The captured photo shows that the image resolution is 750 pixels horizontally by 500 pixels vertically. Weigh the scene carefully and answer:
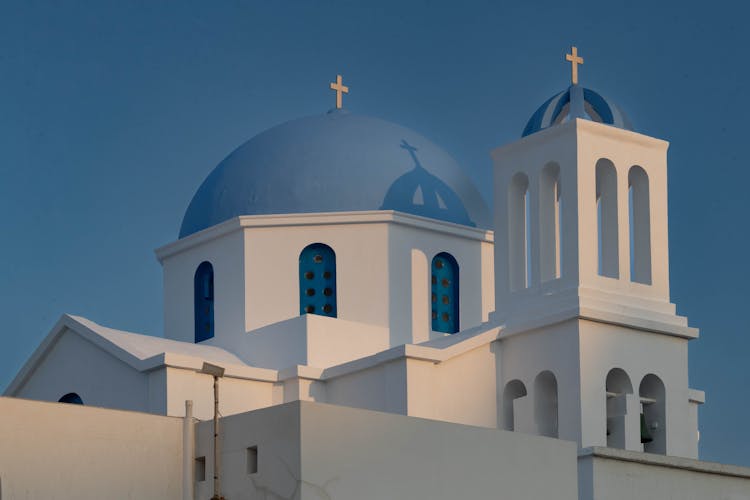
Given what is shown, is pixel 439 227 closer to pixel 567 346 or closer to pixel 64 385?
pixel 567 346

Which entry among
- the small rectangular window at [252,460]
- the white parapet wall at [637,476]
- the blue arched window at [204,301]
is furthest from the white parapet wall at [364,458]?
the blue arched window at [204,301]

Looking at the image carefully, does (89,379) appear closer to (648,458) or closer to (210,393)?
(210,393)

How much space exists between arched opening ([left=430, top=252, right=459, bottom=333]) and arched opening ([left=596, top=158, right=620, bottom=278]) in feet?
11.1

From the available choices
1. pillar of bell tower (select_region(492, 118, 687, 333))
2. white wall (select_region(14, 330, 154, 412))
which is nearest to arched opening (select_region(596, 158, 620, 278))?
pillar of bell tower (select_region(492, 118, 687, 333))

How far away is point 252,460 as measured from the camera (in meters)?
17.9

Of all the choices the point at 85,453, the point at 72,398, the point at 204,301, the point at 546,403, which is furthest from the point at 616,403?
the point at 85,453

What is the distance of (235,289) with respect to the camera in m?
26.7

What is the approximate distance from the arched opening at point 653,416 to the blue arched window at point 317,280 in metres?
4.96

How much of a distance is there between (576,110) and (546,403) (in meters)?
4.02

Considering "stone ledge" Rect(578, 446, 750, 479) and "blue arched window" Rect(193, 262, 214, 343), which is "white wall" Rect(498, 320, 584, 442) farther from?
"blue arched window" Rect(193, 262, 214, 343)

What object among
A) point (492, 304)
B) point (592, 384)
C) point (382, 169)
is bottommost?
point (592, 384)

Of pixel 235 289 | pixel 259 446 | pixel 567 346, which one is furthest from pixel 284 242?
pixel 259 446

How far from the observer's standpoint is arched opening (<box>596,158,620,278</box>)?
2400 centimetres

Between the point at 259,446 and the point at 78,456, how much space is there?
175cm
